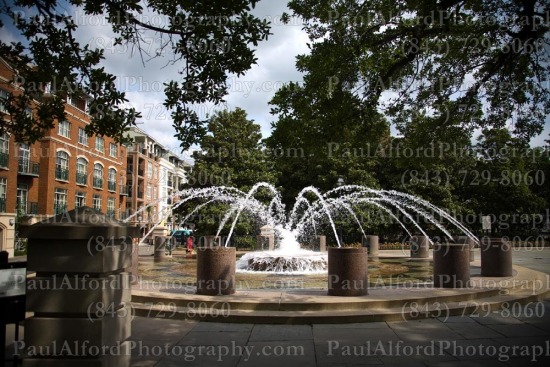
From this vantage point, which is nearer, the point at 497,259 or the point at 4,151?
the point at 497,259

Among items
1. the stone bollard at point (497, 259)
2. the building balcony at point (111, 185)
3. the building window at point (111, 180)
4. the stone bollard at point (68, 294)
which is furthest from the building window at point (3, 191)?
the stone bollard at point (497, 259)

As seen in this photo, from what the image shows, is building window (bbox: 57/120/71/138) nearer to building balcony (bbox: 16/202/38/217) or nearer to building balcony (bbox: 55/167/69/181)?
building balcony (bbox: 55/167/69/181)

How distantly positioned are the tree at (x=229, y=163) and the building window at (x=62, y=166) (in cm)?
1459

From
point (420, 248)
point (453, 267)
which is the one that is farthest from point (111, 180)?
point (453, 267)

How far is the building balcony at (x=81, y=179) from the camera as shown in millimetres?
46253

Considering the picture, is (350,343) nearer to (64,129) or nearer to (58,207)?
(58,207)

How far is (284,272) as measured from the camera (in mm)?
15156

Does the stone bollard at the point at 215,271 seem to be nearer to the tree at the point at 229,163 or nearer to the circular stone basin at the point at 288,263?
the circular stone basin at the point at 288,263

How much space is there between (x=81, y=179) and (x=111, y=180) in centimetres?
730

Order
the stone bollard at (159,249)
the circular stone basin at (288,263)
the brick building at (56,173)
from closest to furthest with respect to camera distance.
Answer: the circular stone basin at (288,263) → the stone bollard at (159,249) → the brick building at (56,173)

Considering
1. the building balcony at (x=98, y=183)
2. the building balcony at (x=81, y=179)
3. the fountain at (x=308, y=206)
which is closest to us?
the fountain at (x=308, y=206)

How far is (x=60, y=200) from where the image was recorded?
142 ft

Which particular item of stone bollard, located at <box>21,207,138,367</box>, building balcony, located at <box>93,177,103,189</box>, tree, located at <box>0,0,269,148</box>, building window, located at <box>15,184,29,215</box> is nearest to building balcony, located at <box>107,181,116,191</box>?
building balcony, located at <box>93,177,103,189</box>

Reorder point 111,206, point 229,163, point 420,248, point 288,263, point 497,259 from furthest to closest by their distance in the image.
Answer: point 111,206, point 229,163, point 420,248, point 288,263, point 497,259
